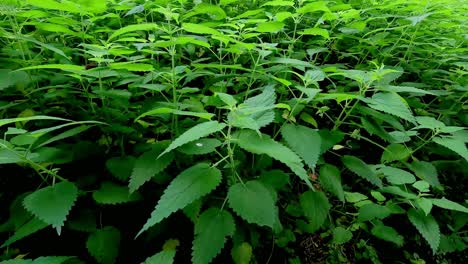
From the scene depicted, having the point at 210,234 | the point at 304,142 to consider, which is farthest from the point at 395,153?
the point at 210,234

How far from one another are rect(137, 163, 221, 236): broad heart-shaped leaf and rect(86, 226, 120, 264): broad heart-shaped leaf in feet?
1.22

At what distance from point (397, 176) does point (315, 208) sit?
0.49m

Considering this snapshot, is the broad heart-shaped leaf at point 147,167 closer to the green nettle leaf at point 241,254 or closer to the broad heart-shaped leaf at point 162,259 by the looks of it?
the broad heart-shaped leaf at point 162,259

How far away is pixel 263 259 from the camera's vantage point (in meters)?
1.59

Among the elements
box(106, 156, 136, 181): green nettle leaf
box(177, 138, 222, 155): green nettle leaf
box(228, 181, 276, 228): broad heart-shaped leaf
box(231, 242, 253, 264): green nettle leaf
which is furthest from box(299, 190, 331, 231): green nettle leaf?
box(106, 156, 136, 181): green nettle leaf

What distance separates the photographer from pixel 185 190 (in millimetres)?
1061

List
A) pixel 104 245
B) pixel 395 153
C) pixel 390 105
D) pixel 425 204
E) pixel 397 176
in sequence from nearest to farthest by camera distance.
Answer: pixel 104 245 < pixel 390 105 < pixel 425 204 < pixel 397 176 < pixel 395 153

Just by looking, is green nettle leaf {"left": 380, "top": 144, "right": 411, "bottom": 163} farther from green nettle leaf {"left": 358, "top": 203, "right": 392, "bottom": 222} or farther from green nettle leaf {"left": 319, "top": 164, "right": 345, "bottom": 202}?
green nettle leaf {"left": 319, "top": 164, "right": 345, "bottom": 202}

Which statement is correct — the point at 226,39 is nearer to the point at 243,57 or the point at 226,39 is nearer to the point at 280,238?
the point at 243,57

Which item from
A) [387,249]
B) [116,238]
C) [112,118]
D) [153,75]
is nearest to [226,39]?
[153,75]

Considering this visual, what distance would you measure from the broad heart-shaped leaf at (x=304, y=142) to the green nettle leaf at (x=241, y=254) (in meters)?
0.49

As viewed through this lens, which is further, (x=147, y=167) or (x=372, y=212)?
(x=372, y=212)

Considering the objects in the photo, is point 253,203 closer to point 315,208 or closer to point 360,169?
point 315,208

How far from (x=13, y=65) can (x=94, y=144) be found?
27.5 inches
